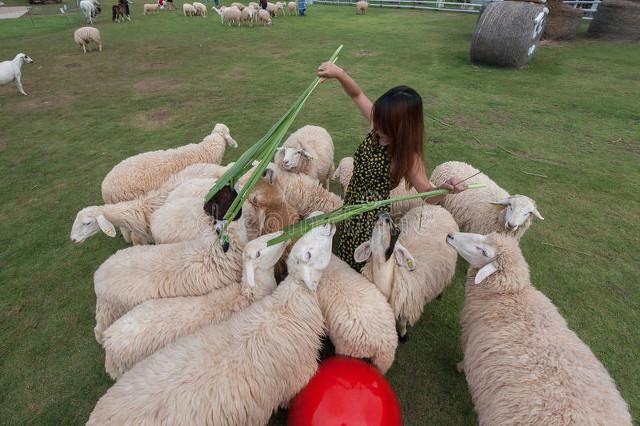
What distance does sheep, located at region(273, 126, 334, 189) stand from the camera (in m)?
4.26

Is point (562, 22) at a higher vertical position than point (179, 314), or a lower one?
higher

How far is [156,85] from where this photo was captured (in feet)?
30.6

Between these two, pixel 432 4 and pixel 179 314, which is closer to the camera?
pixel 179 314

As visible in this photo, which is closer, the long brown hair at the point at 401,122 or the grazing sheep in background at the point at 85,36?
the long brown hair at the point at 401,122

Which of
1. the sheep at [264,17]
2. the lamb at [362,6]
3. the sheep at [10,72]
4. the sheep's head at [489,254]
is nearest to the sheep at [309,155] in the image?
the sheep's head at [489,254]

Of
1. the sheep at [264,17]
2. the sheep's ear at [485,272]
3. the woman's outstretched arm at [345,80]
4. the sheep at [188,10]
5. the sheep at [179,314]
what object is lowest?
the sheep at [179,314]

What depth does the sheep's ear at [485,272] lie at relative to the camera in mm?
2488

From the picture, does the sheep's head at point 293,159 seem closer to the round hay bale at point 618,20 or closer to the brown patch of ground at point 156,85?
the brown patch of ground at point 156,85

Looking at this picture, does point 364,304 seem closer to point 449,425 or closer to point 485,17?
point 449,425

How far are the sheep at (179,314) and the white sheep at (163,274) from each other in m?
0.11

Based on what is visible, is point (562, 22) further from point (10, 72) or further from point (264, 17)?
point (10, 72)

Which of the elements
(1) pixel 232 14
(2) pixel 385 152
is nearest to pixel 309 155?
(2) pixel 385 152

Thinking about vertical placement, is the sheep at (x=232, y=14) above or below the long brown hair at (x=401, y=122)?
above

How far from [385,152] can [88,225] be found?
3209mm
